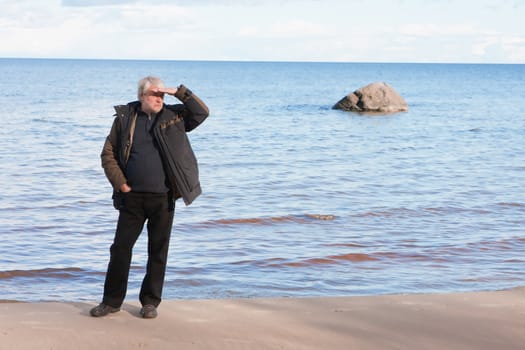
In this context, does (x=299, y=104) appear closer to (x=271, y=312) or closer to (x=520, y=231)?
(x=520, y=231)

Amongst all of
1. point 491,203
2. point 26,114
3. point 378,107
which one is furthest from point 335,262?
point 26,114

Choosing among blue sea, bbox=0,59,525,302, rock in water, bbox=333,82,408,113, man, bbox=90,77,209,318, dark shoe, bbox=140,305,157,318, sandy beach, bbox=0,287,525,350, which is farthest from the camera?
rock in water, bbox=333,82,408,113

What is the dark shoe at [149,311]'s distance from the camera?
639cm

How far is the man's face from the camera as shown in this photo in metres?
5.89

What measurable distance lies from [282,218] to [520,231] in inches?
149

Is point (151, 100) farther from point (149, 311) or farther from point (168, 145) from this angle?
point (149, 311)

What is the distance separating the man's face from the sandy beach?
1.68m

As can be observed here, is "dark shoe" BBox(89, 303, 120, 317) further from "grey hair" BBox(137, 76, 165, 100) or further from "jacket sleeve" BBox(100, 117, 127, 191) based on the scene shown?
"grey hair" BBox(137, 76, 165, 100)

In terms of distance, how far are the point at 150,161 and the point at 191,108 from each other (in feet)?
1.66

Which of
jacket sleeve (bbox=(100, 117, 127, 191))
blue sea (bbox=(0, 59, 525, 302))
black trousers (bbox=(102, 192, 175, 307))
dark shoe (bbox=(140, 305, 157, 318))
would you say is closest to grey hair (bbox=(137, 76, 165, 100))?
jacket sleeve (bbox=(100, 117, 127, 191))

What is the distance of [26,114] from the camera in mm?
38312

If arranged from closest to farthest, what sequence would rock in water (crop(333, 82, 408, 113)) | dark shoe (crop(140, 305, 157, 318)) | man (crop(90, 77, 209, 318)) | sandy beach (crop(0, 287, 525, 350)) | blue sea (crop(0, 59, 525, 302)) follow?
1. sandy beach (crop(0, 287, 525, 350))
2. man (crop(90, 77, 209, 318))
3. dark shoe (crop(140, 305, 157, 318))
4. blue sea (crop(0, 59, 525, 302))
5. rock in water (crop(333, 82, 408, 113))

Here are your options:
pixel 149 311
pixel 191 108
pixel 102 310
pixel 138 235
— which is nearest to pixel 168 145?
pixel 191 108

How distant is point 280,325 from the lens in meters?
6.40
